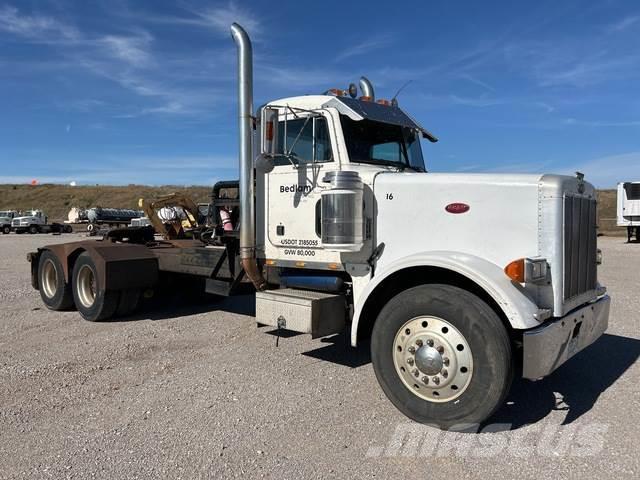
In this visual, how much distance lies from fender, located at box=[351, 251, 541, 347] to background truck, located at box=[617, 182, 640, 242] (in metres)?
26.5

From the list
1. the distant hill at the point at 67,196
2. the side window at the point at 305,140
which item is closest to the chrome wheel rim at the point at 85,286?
the side window at the point at 305,140

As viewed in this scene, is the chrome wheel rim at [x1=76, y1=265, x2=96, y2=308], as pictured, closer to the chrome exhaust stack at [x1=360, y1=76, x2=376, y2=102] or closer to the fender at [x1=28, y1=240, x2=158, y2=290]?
the fender at [x1=28, y1=240, x2=158, y2=290]

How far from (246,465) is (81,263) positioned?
5574 millimetres

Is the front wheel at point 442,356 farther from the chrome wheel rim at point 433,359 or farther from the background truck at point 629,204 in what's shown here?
the background truck at point 629,204

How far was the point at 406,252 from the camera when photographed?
15.7 feet

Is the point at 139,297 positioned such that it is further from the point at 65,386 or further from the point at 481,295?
the point at 481,295

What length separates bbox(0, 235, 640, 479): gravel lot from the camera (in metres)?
3.56

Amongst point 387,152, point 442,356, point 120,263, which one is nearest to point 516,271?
point 442,356

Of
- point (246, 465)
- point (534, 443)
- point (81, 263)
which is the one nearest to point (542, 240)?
point (534, 443)

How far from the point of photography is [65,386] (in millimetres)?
5086

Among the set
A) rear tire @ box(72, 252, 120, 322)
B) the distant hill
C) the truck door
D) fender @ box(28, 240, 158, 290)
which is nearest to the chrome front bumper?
the truck door

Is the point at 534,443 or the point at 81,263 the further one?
the point at 81,263

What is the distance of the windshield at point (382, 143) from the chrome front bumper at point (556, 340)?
229 centimetres

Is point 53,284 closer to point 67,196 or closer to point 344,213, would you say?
point 344,213
